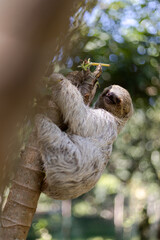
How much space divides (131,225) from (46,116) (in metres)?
13.4

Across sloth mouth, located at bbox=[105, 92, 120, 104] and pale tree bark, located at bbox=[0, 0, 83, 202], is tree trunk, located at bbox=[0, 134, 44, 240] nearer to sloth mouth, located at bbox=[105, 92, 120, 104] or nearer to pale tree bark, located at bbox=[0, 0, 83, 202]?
sloth mouth, located at bbox=[105, 92, 120, 104]

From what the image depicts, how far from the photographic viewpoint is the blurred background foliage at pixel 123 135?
7042mm

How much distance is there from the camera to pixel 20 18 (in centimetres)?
121

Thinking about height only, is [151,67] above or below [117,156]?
above

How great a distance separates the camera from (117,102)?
500 cm

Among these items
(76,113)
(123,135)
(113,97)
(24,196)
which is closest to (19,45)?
(24,196)

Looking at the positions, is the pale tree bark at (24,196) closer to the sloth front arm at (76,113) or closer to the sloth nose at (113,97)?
the sloth front arm at (76,113)

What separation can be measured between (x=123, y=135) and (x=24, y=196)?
11.0 metres

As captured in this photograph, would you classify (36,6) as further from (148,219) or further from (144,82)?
(148,219)

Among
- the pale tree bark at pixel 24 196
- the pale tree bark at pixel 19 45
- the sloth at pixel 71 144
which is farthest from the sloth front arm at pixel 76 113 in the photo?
the pale tree bark at pixel 19 45

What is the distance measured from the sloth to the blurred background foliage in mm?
399

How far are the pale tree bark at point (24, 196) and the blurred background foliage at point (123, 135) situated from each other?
3.29 ft

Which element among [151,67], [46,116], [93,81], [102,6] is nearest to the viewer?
[46,116]

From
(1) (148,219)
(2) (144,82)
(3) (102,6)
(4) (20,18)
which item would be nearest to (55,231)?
(1) (148,219)
